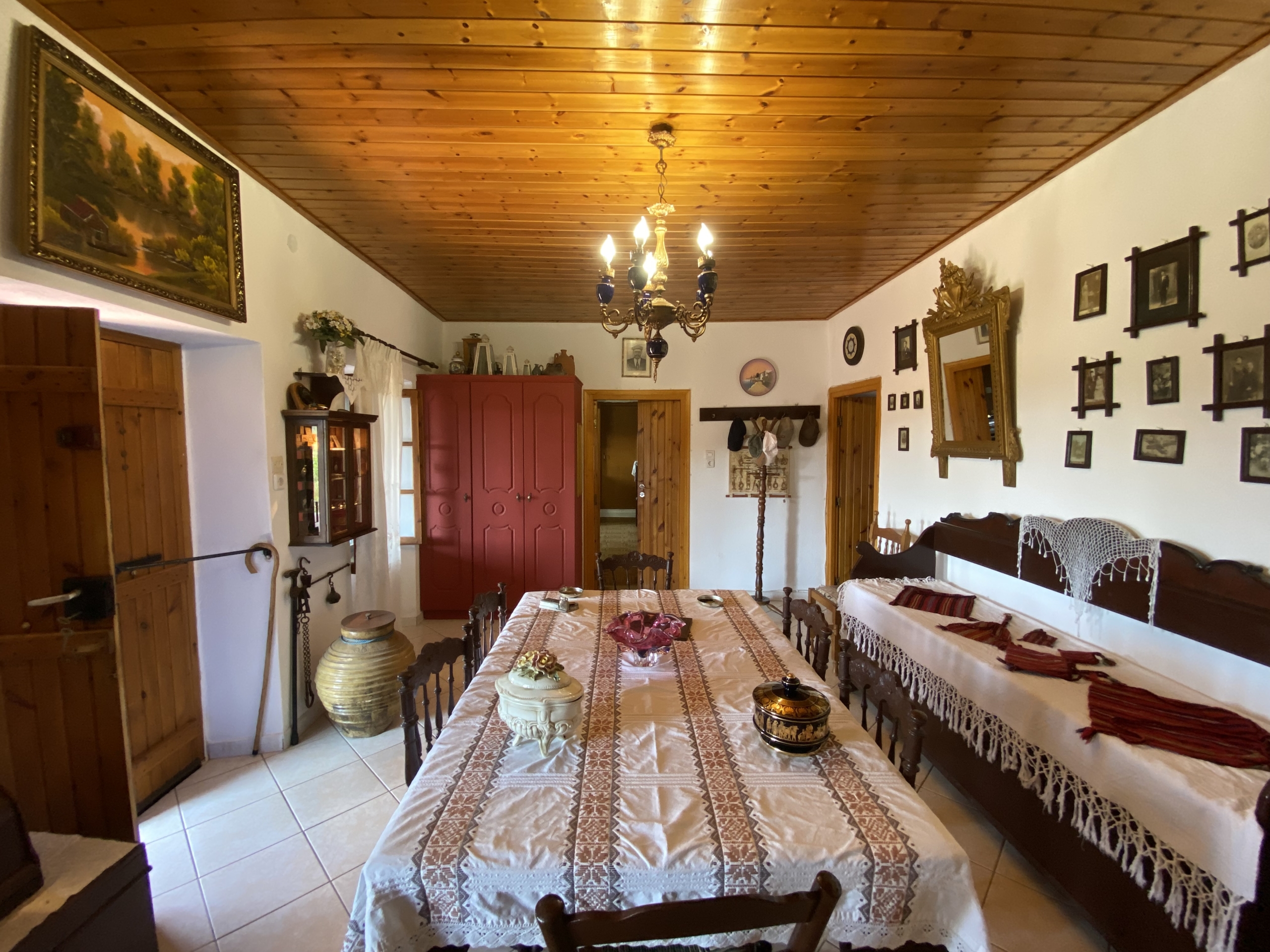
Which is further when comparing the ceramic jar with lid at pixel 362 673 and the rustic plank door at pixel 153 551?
the ceramic jar with lid at pixel 362 673

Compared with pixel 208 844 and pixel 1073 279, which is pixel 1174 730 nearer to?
pixel 1073 279

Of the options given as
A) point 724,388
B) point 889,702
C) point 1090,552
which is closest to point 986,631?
point 1090,552

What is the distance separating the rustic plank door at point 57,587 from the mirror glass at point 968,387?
362cm

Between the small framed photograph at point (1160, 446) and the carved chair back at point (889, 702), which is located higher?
the small framed photograph at point (1160, 446)

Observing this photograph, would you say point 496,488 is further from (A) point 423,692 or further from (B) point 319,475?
(A) point 423,692

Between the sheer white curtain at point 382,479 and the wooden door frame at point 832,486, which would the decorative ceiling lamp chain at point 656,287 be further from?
the wooden door frame at point 832,486

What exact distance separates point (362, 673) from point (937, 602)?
2873mm

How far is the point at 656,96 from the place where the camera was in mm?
1795

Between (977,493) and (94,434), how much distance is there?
3.74 meters

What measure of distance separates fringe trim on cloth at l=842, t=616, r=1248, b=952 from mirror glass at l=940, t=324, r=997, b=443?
131 cm

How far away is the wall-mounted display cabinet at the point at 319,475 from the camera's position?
2533 mm

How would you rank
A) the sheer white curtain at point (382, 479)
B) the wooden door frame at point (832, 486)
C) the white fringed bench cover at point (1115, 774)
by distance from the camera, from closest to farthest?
the white fringed bench cover at point (1115, 774), the sheer white curtain at point (382, 479), the wooden door frame at point (832, 486)

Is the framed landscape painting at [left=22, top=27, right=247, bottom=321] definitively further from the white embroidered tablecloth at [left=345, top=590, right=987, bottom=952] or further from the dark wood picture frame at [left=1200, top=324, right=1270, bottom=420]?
the dark wood picture frame at [left=1200, top=324, right=1270, bottom=420]

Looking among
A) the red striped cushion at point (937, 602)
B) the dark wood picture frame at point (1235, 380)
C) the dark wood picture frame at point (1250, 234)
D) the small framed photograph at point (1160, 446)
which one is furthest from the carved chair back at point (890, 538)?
the dark wood picture frame at point (1250, 234)
